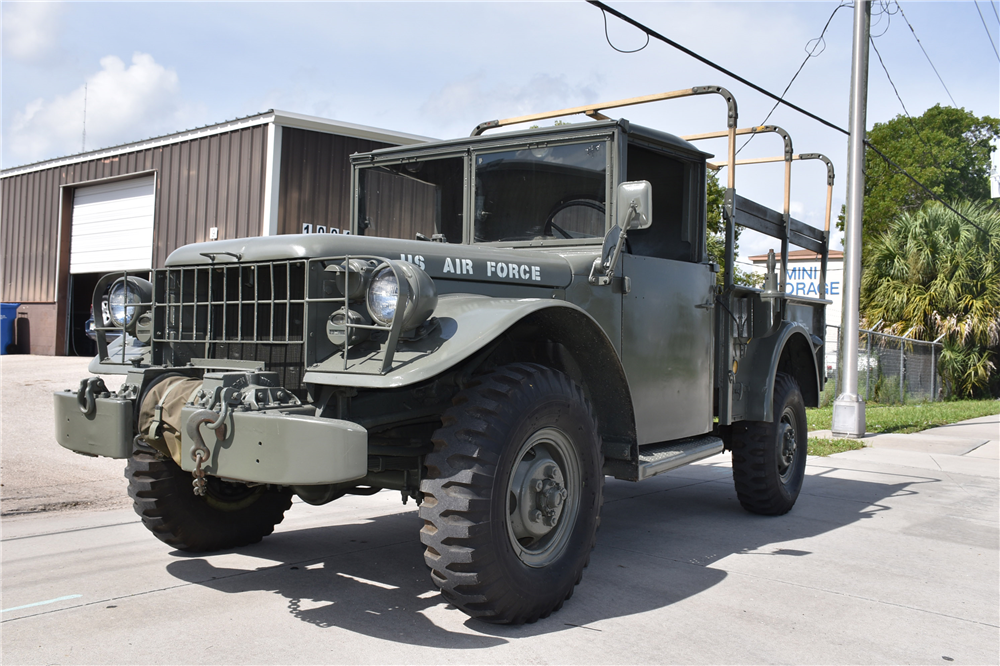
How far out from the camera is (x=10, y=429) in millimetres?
8344

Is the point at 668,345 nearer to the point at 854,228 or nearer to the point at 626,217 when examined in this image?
the point at 626,217

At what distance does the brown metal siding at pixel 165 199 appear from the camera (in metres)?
13.8

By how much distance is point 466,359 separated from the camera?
11.6ft

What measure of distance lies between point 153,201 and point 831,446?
13.0 meters

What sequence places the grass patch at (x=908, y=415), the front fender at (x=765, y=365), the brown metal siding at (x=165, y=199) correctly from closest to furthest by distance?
1. the front fender at (x=765, y=365)
2. the grass patch at (x=908, y=415)
3. the brown metal siding at (x=165, y=199)

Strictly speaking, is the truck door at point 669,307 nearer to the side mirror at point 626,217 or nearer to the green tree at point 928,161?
the side mirror at point 626,217

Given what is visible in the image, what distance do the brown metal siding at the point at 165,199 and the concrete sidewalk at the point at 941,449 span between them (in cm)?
986

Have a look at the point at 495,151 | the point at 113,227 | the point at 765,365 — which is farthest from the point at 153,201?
the point at 765,365

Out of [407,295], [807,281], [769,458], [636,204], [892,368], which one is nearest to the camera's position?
[407,295]

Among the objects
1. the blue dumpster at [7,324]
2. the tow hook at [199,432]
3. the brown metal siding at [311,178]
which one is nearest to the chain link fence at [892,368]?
the brown metal siding at [311,178]

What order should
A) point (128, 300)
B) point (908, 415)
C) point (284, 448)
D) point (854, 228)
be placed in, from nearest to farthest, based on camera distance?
point (284, 448), point (128, 300), point (854, 228), point (908, 415)

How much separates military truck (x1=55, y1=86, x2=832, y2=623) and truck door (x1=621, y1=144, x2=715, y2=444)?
0.05ft

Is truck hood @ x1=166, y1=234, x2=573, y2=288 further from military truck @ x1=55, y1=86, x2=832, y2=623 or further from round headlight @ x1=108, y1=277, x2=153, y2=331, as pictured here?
round headlight @ x1=108, y1=277, x2=153, y2=331

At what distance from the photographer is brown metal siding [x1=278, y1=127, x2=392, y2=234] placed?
13.5 meters
